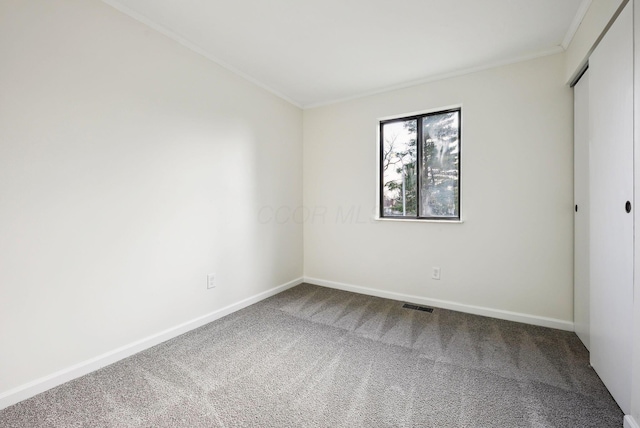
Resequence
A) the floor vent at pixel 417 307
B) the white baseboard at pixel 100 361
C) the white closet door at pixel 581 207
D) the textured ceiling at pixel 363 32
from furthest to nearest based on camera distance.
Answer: the floor vent at pixel 417 307, the white closet door at pixel 581 207, the textured ceiling at pixel 363 32, the white baseboard at pixel 100 361

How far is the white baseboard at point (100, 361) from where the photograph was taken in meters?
1.50

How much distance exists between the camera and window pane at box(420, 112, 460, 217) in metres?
2.88

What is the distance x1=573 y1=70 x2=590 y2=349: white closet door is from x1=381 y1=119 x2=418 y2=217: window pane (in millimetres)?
1329

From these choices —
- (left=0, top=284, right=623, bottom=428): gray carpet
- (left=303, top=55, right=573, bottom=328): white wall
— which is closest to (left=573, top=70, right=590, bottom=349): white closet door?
(left=303, top=55, right=573, bottom=328): white wall

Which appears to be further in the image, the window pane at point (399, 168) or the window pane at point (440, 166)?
the window pane at point (399, 168)

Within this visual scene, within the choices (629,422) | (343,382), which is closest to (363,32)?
(343,382)

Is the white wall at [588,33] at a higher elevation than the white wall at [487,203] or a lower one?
higher

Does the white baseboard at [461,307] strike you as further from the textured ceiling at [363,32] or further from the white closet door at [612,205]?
the textured ceiling at [363,32]

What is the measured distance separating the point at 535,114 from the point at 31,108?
366 cm

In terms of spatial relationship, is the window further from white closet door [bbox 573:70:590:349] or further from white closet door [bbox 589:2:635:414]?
→ white closet door [bbox 589:2:635:414]

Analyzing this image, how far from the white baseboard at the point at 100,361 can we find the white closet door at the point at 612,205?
2792 millimetres

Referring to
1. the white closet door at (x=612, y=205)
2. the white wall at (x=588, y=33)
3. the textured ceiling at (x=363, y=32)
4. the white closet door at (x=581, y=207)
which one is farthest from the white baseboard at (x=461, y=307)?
the textured ceiling at (x=363, y=32)

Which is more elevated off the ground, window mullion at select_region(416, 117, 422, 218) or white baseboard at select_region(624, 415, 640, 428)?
window mullion at select_region(416, 117, 422, 218)

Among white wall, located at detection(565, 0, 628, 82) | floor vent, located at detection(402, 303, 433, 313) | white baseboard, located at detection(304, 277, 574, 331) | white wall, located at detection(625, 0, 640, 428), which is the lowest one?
floor vent, located at detection(402, 303, 433, 313)
